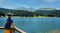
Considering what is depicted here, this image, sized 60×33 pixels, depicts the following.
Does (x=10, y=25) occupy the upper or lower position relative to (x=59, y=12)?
upper

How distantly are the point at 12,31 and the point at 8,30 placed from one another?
0.76ft

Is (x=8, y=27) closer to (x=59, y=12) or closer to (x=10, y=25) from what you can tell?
(x=10, y=25)

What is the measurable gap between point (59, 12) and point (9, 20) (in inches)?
3097

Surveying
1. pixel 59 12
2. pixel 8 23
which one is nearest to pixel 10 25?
pixel 8 23

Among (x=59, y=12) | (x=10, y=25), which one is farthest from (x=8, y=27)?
(x=59, y=12)

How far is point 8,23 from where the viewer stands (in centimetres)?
826

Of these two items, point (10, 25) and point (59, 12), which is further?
point (59, 12)

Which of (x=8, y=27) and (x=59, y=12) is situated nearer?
(x=8, y=27)

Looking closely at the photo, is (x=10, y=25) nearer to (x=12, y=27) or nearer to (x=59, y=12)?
(x=12, y=27)

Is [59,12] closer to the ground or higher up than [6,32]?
closer to the ground

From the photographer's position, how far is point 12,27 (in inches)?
322

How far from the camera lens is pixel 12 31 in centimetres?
828

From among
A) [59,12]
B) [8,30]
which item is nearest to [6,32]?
[8,30]

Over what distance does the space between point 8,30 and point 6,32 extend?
11 centimetres
